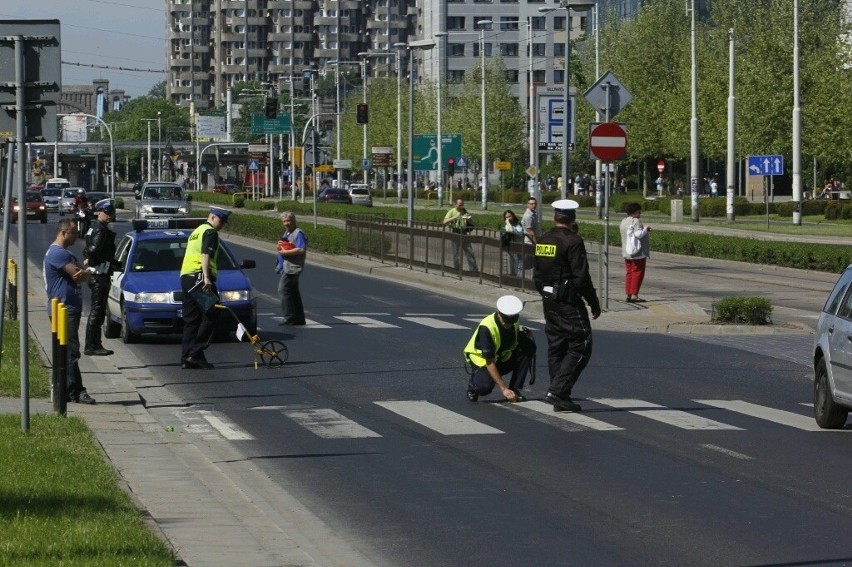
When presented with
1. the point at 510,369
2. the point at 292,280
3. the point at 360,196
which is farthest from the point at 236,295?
the point at 360,196

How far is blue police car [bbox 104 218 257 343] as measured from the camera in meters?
22.2

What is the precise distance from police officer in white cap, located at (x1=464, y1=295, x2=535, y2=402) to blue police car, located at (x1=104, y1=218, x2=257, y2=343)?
6452 mm

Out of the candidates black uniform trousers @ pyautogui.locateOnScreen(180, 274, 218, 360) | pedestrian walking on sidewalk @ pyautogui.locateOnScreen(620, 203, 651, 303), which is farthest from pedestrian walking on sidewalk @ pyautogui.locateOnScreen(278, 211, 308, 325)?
pedestrian walking on sidewalk @ pyautogui.locateOnScreen(620, 203, 651, 303)

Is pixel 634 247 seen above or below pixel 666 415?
above

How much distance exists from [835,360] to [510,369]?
10.7ft

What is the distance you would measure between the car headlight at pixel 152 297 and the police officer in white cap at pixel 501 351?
24.4 ft

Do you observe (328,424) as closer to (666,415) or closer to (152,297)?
Answer: (666,415)

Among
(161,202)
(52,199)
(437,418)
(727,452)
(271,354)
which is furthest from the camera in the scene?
(52,199)

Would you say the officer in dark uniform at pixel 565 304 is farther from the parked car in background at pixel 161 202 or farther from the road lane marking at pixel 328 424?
the parked car in background at pixel 161 202

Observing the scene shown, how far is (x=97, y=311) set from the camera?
20125 mm

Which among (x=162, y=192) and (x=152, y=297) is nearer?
(x=152, y=297)

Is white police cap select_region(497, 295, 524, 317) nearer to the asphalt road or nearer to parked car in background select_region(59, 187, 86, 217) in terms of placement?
the asphalt road

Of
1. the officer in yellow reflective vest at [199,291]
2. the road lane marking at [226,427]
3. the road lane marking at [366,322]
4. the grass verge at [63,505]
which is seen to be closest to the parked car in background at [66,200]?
the road lane marking at [366,322]

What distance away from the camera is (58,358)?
44.4 ft
